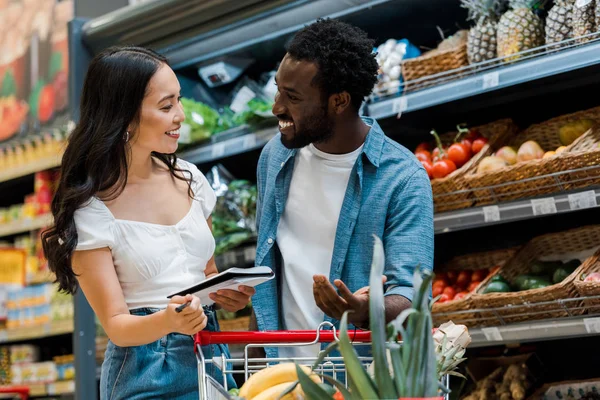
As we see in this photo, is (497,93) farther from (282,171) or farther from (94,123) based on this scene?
(94,123)

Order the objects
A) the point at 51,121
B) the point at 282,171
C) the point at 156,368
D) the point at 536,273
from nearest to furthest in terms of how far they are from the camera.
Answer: the point at 156,368 < the point at 282,171 < the point at 536,273 < the point at 51,121

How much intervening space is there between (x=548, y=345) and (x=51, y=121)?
3213 millimetres

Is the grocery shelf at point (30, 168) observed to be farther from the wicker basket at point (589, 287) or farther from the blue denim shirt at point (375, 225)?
the wicker basket at point (589, 287)

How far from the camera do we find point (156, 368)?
5.83 feet

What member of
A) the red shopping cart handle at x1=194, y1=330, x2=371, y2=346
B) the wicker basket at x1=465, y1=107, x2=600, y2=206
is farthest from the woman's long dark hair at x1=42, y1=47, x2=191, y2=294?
the wicker basket at x1=465, y1=107, x2=600, y2=206

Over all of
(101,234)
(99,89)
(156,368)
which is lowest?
(156,368)

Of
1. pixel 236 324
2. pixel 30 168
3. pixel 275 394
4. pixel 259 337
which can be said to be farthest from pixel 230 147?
pixel 275 394

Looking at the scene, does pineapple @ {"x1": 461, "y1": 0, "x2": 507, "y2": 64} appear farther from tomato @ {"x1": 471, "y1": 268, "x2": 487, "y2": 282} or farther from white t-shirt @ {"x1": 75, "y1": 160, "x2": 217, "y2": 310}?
white t-shirt @ {"x1": 75, "y1": 160, "x2": 217, "y2": 310}

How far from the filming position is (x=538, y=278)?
2.97 m

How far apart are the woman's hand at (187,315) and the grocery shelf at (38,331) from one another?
302 centimetres

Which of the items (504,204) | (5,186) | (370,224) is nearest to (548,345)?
(504,204)

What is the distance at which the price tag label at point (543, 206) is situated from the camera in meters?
2.76

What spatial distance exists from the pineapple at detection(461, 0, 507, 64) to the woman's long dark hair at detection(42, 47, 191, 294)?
147 cm

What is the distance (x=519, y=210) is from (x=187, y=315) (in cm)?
165
